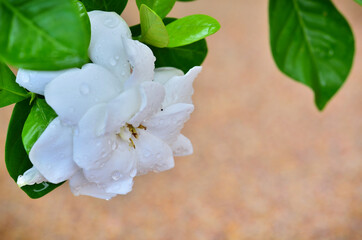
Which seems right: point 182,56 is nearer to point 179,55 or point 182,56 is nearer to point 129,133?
point 179,55

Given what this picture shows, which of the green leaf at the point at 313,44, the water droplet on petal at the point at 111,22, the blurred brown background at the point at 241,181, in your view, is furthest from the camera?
the blurred brown background at the point at 241,181

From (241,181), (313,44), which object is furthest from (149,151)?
(241,181)

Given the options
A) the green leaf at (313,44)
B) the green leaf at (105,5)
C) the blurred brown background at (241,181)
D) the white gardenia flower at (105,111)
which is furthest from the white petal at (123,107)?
the blurred brown background at (241,181)

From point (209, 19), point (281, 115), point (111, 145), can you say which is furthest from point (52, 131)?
point (281, 115)

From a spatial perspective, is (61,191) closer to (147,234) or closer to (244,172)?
(147,234)

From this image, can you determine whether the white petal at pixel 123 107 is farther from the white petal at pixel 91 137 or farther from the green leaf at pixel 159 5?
the green leaf at pixel 159 5

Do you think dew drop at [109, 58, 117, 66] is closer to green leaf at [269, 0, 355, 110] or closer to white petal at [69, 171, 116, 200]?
white petal at [69, 171, 116, 200]
